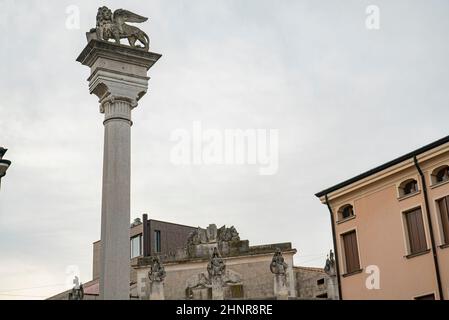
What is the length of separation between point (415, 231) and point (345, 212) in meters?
4.36

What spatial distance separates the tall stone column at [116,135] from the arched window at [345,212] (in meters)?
18.3

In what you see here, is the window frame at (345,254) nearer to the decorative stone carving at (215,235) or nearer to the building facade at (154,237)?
the decorative stone carving at (215,235)

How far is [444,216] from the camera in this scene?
26203 millimetres

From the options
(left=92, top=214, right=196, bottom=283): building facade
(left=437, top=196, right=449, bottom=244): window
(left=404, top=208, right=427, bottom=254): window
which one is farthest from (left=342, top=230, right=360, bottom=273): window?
(left=92, top=214, right=196, bottom=283): building facade

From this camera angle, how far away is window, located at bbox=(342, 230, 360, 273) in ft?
98.1

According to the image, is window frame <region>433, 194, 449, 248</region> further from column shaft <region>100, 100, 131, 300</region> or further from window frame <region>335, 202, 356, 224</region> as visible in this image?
column shaft <region>100, 100, 131, 300</region>

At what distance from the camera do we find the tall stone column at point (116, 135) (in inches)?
503

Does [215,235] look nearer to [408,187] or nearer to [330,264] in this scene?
[330,264]

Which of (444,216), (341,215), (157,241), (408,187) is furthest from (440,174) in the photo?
(157,241)

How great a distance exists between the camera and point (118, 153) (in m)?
13.5

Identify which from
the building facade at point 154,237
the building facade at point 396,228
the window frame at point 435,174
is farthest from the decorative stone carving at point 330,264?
the building facade at point 154,237

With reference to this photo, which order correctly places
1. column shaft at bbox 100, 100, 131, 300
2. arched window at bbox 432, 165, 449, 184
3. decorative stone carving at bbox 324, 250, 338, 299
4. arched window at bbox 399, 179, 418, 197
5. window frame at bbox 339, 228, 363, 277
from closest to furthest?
column shaft at bbox 100, 100, 131, 300 < arched window at bbox 432, 165, 449, 184 < arched window at bbox 399, 179, 418, 197 < window frame at bbox 339, 228, 363, 277 < decorative stone carving at bbox 324, 250, 338, 299
